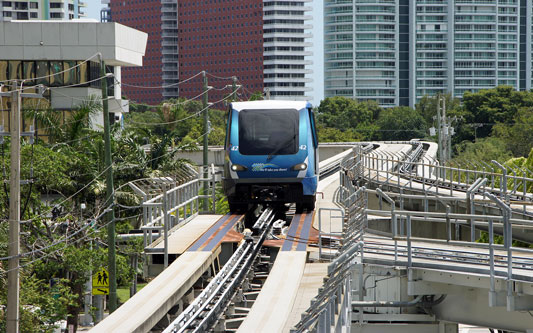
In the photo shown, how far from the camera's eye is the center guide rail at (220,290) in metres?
12.6

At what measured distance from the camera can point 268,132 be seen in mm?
21328

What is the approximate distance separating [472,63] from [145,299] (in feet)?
596

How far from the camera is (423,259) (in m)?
16.5

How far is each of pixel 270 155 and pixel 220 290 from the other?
6.57m

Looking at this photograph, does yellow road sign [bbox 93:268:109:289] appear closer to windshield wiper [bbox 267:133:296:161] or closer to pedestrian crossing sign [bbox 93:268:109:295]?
pedestrian crossing sign [bbox 93:268:109:295]

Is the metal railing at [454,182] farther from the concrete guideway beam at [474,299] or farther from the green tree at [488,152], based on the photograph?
the green tree at [488,152]

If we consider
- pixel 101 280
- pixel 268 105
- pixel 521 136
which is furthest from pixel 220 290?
pixel 521 136

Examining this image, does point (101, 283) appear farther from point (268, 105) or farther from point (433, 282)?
point (433, 282)

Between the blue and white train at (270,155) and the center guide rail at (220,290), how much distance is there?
49.9 inches

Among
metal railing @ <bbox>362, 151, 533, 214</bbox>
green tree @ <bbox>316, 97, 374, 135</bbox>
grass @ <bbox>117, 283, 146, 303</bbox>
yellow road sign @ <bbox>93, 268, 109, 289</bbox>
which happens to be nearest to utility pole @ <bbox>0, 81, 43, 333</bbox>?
yellow road sign @ <bbox>93, 268, 109, 289</bbox>

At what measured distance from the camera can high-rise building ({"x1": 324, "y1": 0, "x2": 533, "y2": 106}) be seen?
187 metres

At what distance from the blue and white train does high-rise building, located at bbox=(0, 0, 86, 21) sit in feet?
540

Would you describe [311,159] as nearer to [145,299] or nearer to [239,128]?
[239,128]

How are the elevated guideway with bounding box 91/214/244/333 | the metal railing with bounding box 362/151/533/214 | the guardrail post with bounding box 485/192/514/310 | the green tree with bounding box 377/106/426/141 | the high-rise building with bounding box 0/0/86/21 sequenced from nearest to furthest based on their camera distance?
the elevated guideway with bounding box 91/214/244/333
the guardrail post with bounding box 485/192/514/310
the metal railing with bounding box 362/151/533/214
the green tree with bounding box 377/106/426/141
the high-rise building with bounding box 0/0/86/21
